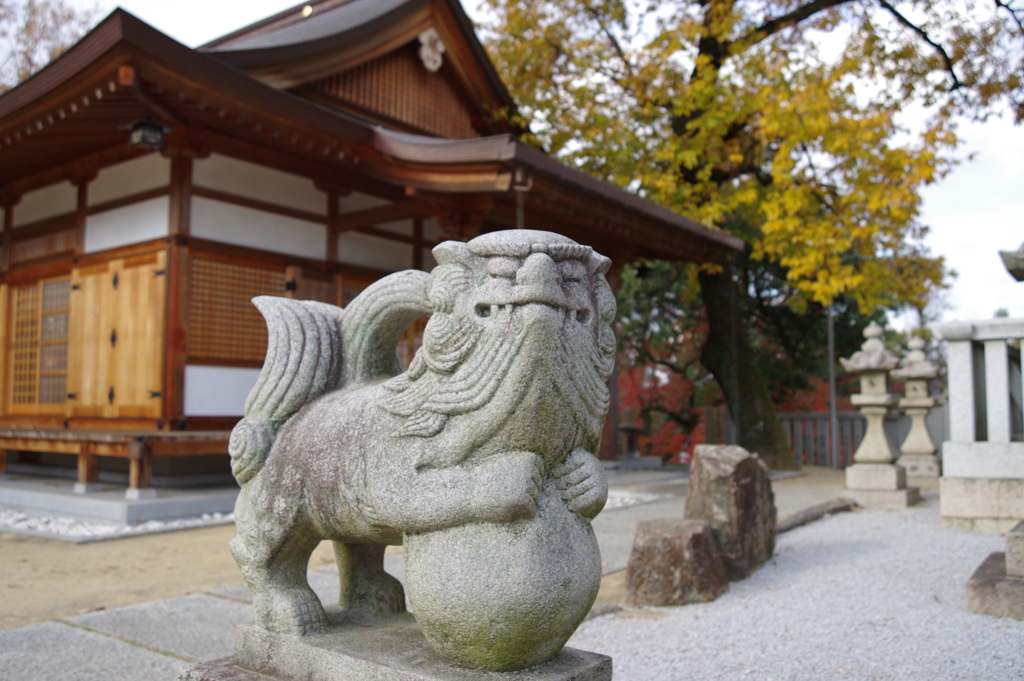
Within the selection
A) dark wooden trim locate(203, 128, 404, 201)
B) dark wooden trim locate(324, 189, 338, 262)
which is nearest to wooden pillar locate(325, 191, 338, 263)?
dark wooden trim locate(324, 189, 338, 262)

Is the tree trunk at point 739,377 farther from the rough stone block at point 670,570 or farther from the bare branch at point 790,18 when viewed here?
the rough stone block at point 670,570

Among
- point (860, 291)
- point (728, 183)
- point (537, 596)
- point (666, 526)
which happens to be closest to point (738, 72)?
point (728, 183)

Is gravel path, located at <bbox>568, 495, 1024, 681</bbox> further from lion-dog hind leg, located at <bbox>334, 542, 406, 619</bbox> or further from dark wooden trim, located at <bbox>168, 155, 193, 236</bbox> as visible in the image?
dark wooden trim, located at <bbox>168, 155, 193, 236</bbox>

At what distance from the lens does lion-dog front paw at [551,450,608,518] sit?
1.77 metres

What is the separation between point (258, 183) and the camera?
7.37m

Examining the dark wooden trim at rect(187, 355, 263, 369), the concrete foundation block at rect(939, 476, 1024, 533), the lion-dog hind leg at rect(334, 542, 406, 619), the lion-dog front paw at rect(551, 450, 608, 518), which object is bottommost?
the concrete foundation block at rect(939, 476, 1024, 533)

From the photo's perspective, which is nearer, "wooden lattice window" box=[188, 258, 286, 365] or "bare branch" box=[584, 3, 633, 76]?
"wooden lattice window" box=[188, 258, 286, 365]

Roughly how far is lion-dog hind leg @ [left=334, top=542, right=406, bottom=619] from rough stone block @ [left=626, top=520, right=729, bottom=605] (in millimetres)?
1926

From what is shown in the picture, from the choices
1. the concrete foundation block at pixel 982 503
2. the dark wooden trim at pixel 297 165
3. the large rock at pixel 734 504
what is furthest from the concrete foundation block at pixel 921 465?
the dark wooden trim at pixel 297 165

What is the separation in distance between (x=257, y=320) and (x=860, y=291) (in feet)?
25.1

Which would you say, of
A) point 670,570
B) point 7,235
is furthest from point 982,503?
point 7,235

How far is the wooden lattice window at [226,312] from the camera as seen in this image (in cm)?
677

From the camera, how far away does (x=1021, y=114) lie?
10219 millimetres

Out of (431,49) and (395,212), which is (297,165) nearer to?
(395,212)
